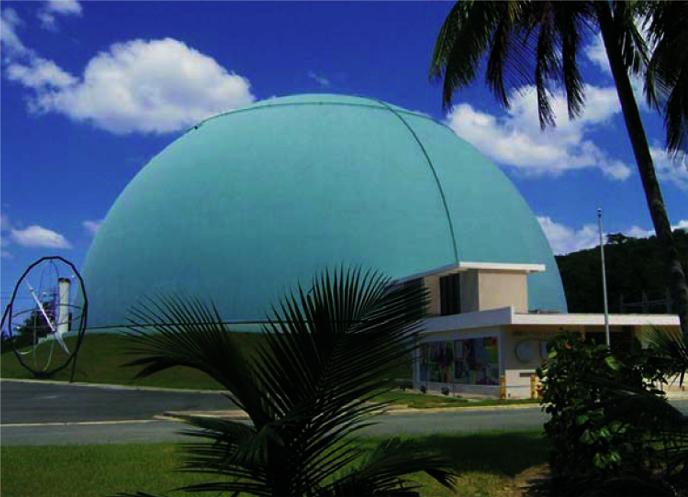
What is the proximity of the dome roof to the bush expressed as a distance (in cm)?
3925

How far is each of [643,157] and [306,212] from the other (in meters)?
41.0

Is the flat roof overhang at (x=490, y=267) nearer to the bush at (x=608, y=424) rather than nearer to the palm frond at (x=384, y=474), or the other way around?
the bush at (x=608, y=424)

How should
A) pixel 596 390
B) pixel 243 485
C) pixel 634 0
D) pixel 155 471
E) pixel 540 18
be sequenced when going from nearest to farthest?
pixel 243 485 → pixel 596 390 → pixel 155 471 → pixel 634 0 → pixel 540 18

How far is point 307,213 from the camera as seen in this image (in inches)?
2066

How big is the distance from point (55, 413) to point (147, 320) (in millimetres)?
22751

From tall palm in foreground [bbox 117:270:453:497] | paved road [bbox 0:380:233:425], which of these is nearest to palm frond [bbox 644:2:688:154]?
tall palm in foreground [bbox 117:270:453:497]

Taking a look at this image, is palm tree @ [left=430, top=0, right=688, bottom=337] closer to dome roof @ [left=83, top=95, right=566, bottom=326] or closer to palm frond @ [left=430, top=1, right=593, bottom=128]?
palm frond @ [left=430, top=1, right=593, bottom=128]

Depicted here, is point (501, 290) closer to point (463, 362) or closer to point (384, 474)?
point (463, 362)

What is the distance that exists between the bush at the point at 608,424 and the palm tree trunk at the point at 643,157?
313cm

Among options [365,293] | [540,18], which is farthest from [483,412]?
[365,293]

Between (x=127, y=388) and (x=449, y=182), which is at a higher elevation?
(x=449, y=182)

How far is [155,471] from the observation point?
34.9 ft

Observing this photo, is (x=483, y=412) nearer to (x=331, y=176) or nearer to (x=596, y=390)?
(x=596, y=390)

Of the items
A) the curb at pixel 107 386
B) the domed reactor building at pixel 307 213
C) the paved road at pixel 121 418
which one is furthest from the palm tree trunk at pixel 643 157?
the domed reactor building at pixel 307 213
